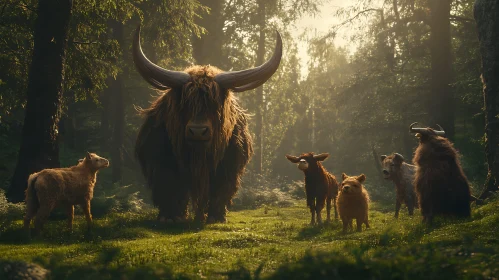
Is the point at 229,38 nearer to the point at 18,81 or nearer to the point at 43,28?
the point at 18,81

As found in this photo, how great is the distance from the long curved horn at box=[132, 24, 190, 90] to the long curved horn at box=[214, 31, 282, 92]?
0.69 meters

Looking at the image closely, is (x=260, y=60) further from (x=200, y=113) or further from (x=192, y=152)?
(x=200, y=113)

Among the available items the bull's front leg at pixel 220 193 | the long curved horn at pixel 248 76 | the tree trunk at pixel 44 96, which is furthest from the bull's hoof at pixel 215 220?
the tree trunk at pixel 44 96

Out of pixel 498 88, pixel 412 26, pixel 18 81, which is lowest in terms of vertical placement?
pixel 498 88

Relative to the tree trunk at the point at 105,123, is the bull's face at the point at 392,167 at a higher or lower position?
lower

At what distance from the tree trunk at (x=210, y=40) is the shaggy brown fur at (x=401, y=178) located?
15.2 metres

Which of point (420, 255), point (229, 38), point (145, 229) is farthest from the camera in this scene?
point (229, 38)

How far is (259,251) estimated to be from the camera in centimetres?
642

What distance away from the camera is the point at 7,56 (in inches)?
477

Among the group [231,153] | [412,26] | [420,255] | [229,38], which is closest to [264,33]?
[229,38]

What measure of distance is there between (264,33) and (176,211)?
1101 inches

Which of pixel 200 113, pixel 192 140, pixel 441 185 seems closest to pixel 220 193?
pixel 192 140

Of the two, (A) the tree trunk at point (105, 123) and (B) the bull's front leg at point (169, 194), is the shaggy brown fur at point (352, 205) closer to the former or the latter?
(B) the bull's front leg at point (169, 194)

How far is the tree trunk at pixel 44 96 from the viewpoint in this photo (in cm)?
1018
